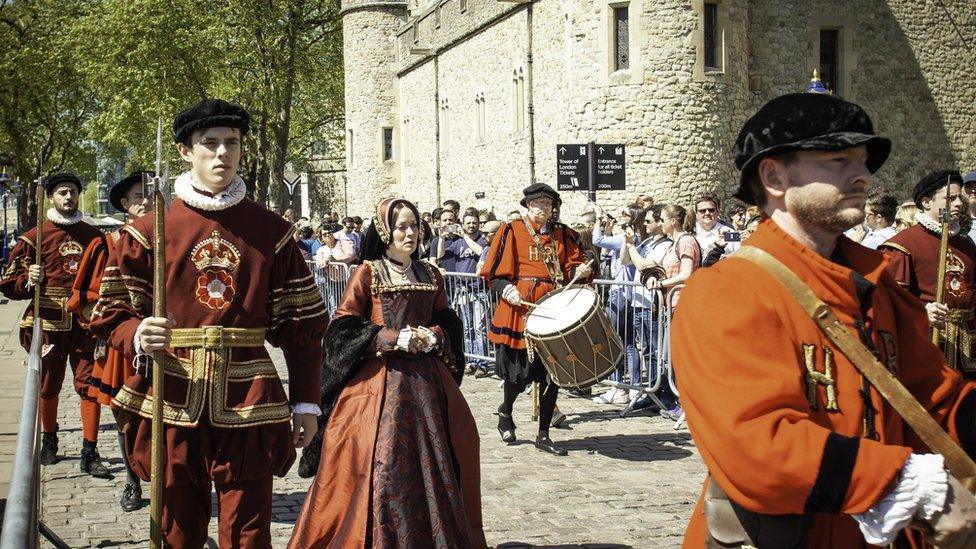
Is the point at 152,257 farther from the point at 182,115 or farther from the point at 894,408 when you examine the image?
the point at 894,408

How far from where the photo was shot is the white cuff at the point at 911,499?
2490mm

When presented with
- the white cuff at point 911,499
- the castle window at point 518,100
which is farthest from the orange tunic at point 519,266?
the castle window at point 518,100

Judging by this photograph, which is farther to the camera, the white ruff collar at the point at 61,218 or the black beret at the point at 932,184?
the white ruff collar at the point at 61,218

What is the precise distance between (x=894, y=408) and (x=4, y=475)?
6.91 metres

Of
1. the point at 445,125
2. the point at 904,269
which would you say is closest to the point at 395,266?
the point at 904,269

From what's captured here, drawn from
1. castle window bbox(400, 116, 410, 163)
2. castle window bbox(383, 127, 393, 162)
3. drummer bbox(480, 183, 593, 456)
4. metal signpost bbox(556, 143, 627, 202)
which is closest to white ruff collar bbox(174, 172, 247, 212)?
drummer bbox(480, 183, 593, 456)

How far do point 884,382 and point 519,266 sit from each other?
24.5 feet

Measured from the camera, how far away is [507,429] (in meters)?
9.77

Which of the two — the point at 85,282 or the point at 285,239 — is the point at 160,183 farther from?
the point at 85,282

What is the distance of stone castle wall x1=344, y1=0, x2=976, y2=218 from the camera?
27.5 m

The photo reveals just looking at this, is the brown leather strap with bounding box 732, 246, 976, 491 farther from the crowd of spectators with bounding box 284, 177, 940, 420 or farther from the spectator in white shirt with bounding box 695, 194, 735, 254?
the spectator in white shirt with bounding box 695, 194, 735, 254

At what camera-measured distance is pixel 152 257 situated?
4.64 meters

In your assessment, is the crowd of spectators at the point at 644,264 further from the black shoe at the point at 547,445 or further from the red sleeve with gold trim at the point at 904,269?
the black shoe at the point at 547,445

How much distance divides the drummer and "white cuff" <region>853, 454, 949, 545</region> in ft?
23.7
